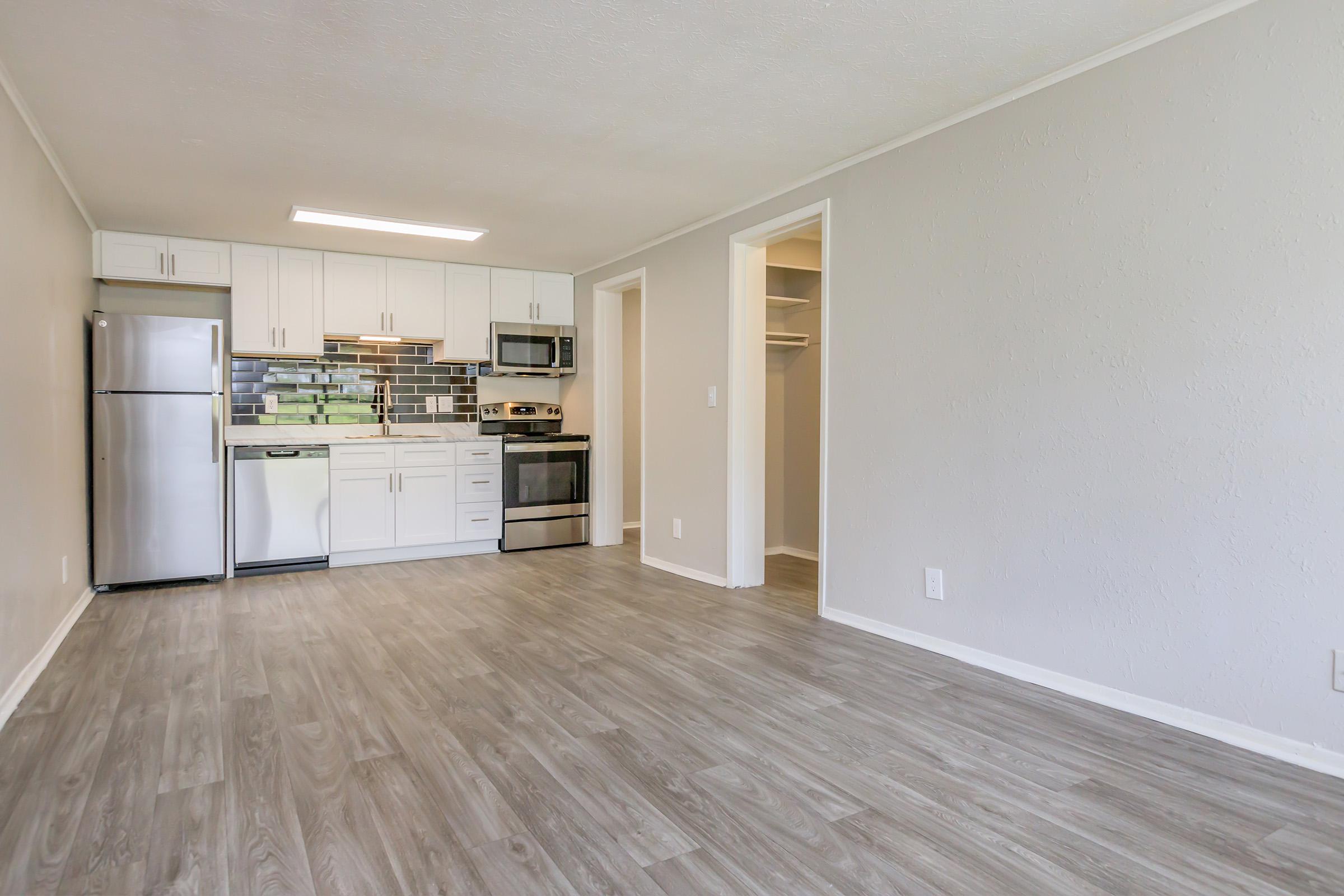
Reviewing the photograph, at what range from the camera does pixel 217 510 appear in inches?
179

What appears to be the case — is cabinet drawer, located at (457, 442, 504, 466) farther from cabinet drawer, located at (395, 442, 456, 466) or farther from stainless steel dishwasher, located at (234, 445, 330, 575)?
stainless steel dishwasher, located at (234, 445, 330, 575)

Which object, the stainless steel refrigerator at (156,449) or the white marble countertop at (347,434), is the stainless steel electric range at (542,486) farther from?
the stainless steel refrigerator at (156,449)

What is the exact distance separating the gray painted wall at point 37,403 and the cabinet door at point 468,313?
221cm

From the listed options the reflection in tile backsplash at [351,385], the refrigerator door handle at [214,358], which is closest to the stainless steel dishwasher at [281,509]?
the refrigerator door handle at [214,358]

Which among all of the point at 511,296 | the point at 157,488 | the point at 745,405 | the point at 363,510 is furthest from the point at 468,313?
the point at 745,405

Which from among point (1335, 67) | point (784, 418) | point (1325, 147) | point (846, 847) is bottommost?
point (846, 847)

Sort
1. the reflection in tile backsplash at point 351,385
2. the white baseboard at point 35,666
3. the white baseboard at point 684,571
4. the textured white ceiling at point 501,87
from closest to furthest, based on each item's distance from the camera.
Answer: the textured white ceiling at point 501,87
the white baseboard at point 35,666
the white baseboard at point 684,571
the reflection in tile backsplash at point 351,385

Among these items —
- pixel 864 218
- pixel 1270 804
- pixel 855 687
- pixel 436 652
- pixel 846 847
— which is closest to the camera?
pixel 846 847

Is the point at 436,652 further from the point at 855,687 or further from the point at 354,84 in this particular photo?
the point at 354,84

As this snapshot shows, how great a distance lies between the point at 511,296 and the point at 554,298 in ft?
1.18

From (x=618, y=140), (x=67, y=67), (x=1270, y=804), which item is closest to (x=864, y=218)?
(x=618, y=140)

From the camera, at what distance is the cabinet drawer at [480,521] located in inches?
214

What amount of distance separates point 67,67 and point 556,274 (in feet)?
12.3

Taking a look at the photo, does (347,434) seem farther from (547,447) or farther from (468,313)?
(547,447)
